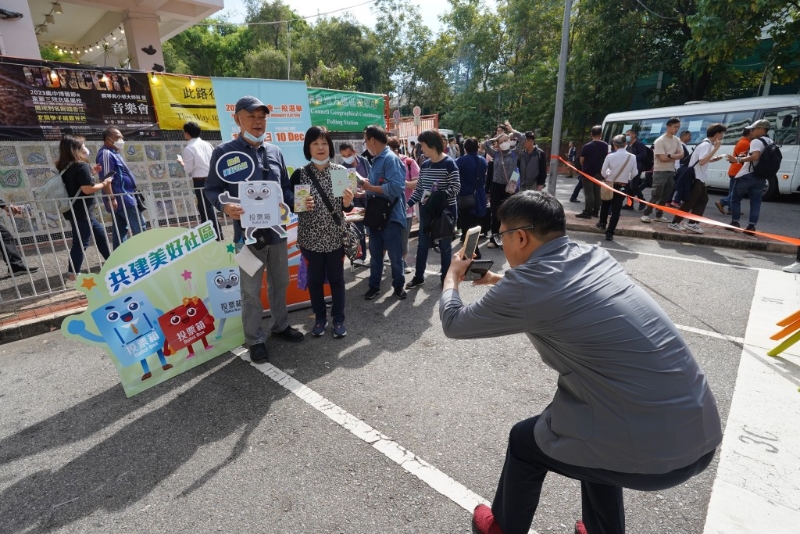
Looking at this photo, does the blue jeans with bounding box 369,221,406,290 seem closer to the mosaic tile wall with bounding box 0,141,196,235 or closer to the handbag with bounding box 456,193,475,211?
the handbag with bounding box 456,193,475,211

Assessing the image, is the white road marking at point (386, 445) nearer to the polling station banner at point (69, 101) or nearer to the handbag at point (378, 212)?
the handbag at point (378, 212)

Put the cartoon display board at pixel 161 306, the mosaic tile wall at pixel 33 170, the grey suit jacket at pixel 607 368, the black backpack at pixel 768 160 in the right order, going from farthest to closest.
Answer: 1. the mosaic tile wall at pixel 33 170
2. the black backpack at pixel 768 160
3. the cartoon display board at pixel 161 306
4. the grey suit jacket at pixel 607 368

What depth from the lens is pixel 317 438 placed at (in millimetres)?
2611

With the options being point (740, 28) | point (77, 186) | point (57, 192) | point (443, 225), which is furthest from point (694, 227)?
point (57, 192)

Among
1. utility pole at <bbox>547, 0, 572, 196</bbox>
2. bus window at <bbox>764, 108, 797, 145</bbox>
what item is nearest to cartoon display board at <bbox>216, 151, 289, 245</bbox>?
utility pole at <bbox>547, 0, 572, 196</bbox>

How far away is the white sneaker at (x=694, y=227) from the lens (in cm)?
740

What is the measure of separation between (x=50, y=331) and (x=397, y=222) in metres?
3.79

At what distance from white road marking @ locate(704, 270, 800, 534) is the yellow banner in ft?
→ 29.8

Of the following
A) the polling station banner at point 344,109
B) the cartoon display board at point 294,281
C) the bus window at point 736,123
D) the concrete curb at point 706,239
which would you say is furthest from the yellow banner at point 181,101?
the bus window at point 736,123

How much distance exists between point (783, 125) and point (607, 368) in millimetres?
14489

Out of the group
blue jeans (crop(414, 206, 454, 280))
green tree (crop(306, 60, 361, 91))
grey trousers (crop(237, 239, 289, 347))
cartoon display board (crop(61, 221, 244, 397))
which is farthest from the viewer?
green tree (crop(306, 60, 361, 91))

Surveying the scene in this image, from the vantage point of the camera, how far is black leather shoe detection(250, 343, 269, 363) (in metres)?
3.53

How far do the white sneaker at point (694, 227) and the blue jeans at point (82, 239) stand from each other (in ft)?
30.3

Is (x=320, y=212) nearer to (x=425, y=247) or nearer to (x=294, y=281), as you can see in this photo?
(x=294, y=281)
